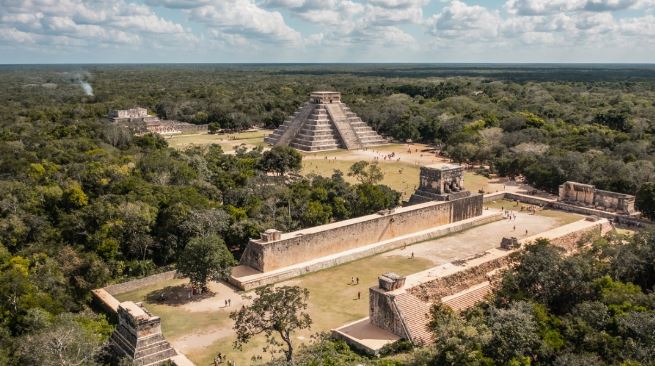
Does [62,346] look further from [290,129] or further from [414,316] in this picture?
[290,129]

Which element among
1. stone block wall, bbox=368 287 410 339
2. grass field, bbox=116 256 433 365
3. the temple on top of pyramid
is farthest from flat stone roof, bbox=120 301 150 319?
the temple on top of pyramid

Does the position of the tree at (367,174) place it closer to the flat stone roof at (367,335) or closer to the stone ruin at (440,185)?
the stone ruin at (440,185)

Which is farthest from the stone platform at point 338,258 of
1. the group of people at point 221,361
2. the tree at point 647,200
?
the tree at point 647,200

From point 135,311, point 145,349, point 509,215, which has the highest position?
point 135,311

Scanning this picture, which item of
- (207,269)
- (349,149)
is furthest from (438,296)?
(349,149)

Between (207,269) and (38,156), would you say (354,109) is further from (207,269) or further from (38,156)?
(207,269)

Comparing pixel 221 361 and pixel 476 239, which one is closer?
pixel 221 361

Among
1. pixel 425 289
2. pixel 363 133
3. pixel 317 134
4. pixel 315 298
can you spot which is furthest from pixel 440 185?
pixel 363 133
